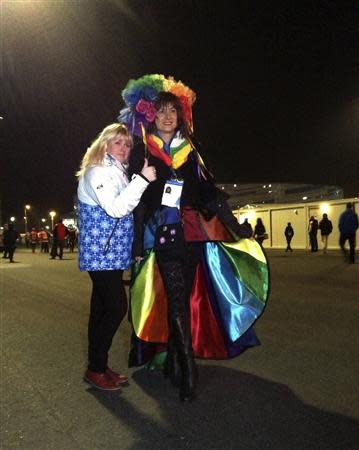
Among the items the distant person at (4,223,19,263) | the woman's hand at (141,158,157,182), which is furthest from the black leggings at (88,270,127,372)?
the distant person at (4,223,19,263)

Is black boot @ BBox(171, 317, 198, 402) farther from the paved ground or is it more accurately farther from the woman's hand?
the woman's hand

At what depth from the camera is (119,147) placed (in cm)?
372

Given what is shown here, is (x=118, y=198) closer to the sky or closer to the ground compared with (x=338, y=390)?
closer to the sky

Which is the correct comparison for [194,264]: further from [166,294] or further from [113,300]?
[113,300]

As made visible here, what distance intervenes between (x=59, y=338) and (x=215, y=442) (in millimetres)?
3263

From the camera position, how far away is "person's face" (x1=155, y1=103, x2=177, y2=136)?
12.4ft

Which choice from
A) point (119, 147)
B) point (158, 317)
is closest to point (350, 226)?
point (158, 317)

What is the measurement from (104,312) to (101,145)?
1183 millimetres

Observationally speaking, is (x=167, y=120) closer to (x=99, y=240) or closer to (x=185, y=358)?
(x=99, y=240)

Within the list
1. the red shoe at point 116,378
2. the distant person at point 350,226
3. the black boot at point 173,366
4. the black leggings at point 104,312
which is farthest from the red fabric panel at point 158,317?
the distant person at point 350,226

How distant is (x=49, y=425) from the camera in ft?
10.5

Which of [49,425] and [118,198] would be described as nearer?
[49,425]

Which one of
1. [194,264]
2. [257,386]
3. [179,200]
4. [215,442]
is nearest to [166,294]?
[194,264]

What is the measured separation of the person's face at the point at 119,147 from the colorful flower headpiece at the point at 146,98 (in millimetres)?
198
